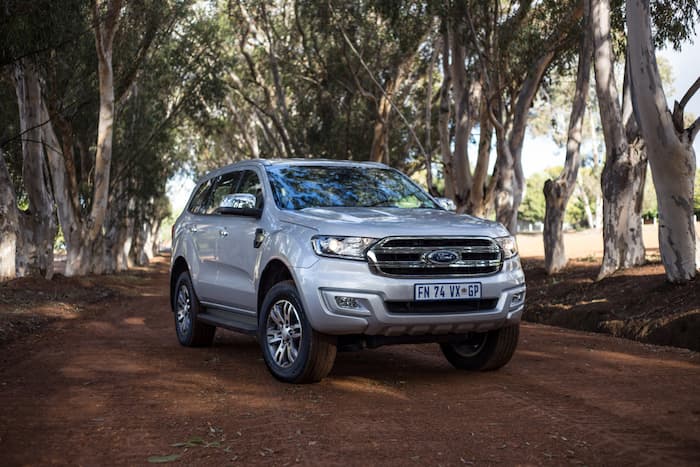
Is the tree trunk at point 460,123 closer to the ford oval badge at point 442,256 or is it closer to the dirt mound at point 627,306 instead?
the dirt mound at point 627,306

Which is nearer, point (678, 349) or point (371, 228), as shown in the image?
point (371, 228)

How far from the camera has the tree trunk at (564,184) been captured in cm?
1833

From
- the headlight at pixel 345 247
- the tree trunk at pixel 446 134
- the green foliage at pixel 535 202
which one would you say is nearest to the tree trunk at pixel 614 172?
the tree trunk at pixel 446 134

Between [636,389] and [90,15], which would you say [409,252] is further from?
[90,15]

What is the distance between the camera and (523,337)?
10539 millimetres

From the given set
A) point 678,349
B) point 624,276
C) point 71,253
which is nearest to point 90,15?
point 71,253

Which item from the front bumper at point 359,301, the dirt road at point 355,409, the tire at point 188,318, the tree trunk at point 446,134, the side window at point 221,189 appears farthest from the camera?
the tree trunk at point 446,134

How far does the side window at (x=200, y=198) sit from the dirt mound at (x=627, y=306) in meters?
5.31

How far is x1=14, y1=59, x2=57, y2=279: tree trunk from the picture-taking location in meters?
20.8

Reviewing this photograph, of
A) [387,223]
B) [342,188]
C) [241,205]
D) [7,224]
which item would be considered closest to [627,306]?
[342,188]

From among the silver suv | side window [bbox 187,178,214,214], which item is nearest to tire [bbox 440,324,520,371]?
the silver suv

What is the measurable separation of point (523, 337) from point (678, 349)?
1.92 metres

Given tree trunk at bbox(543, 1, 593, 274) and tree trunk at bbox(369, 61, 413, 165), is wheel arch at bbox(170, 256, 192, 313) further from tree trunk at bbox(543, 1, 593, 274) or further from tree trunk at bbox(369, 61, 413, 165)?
tree trunk at bbox(369, 61, 413, 165)

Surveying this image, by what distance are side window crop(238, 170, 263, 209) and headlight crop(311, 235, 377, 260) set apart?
4.56 feet
